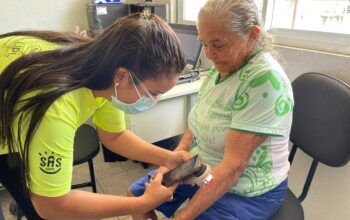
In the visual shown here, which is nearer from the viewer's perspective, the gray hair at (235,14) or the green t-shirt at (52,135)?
the green t-shirt at (52,135)

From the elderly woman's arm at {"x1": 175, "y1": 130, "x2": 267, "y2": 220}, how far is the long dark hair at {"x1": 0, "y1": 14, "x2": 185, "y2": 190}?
12.9 inches

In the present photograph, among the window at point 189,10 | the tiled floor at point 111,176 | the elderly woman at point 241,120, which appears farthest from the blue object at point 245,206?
the window at point 189,10

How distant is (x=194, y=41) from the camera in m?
1.84

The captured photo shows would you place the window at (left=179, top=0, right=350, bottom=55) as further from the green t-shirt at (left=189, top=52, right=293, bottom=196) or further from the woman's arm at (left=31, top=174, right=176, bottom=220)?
the woman's arm at (left=31, top=174, right=176, bottom=220)

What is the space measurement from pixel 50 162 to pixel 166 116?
1.10m

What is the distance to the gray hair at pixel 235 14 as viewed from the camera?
2.89 feet

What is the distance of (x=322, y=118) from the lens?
1.08m

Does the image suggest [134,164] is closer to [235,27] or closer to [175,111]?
[175,111]

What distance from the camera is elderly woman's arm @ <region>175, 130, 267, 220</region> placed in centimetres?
87

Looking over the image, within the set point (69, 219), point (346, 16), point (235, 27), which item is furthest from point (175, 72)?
point (346, 16)

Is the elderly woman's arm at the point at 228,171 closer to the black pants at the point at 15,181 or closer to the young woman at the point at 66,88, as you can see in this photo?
the young woman at the point at 66,88

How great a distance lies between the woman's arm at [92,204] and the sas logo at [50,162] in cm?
8

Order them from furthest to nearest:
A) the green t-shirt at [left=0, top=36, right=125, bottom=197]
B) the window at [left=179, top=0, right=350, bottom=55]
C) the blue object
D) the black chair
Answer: the black chair → the window at [left=179, top=0, right=350, bottom=55] → the blue object → the green t-shirt at [left=0, top=36, right=125, bottom=197]

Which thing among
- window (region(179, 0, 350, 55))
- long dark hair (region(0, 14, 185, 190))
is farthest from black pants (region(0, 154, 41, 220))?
window (region(179, 0, 350, 55))
